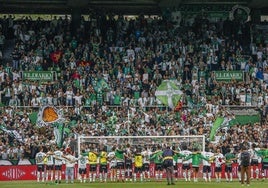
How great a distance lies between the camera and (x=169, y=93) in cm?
5822

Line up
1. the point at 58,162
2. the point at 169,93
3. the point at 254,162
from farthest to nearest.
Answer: the point at 169,93, the point at 254,162, the point at 58,162

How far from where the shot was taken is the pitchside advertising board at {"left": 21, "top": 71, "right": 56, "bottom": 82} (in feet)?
193

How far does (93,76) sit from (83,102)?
2.67 metres

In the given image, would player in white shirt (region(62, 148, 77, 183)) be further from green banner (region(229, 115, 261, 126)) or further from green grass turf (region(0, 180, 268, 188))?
green banner (region(229, 115, 261, 126))

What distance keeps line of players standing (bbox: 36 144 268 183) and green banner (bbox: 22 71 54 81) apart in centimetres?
909

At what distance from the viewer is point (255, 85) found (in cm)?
6003

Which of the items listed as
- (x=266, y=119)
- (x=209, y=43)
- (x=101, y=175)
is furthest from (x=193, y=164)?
(x=209, y=43)

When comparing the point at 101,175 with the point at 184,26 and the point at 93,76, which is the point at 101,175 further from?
the point at 184,26

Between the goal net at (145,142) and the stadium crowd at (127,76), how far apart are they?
111cm

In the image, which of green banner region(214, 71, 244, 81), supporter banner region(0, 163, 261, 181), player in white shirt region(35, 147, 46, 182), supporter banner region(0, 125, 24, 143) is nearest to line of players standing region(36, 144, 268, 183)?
player in white shirt region(35, 147, 46, 182)

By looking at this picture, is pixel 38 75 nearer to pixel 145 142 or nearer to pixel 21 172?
pixel 21 172

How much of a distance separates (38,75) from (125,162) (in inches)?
476

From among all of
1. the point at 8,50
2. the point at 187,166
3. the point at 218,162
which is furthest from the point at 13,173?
the point at 8,50

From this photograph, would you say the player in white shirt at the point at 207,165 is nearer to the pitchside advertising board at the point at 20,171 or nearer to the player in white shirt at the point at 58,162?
the pitchside advertising board at the point at 20,171
